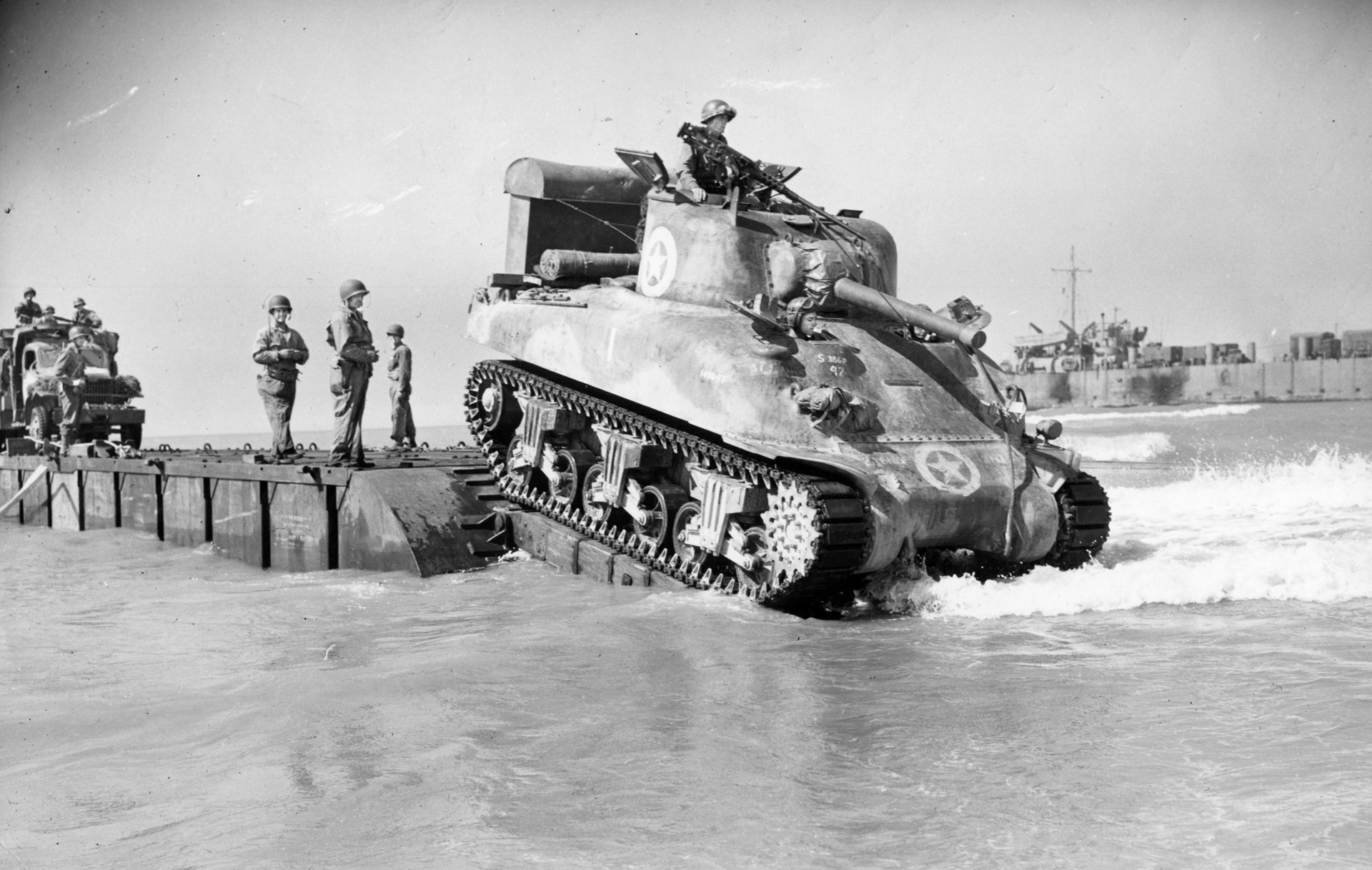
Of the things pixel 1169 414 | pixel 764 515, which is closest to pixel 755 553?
pixel 764 515

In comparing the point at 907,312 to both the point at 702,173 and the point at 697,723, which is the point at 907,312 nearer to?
the point at 702,173

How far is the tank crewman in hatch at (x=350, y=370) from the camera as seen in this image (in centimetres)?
1281

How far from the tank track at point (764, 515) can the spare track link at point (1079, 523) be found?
167 cm

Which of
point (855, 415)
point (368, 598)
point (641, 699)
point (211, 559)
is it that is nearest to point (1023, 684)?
point (641, 699)

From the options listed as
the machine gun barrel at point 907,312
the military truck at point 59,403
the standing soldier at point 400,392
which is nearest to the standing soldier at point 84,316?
the military truck at point 59,403

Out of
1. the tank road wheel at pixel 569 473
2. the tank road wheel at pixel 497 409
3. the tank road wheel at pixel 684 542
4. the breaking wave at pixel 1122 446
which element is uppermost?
the tank road wheel at pixel 497 409

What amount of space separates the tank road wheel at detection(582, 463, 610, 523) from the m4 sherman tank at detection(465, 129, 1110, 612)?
21 mm

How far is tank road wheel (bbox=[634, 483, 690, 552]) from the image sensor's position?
10859mm

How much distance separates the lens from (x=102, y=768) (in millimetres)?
5969

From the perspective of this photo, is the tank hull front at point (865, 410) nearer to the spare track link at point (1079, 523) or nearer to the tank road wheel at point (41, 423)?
the spare track link at point (1079, 523)

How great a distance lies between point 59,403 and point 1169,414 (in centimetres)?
4609

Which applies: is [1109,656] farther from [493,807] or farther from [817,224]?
[817,224]

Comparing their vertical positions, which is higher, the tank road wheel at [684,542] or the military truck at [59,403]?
the military truck at [59,403]

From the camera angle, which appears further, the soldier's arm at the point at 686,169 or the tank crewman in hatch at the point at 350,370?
the tank crewman in hatch at the point at 350,370
